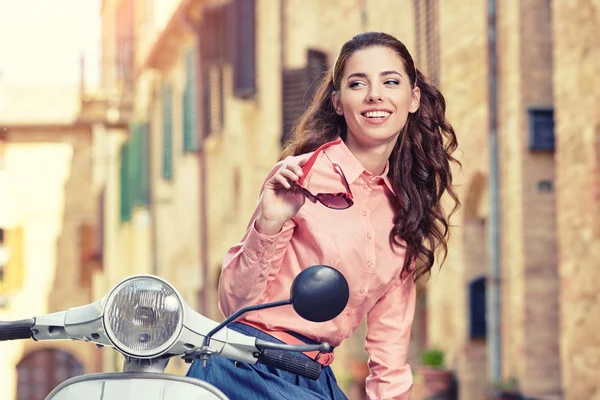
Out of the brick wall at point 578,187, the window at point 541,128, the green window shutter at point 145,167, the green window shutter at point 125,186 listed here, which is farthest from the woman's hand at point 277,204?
the green window shutter at point 125,186

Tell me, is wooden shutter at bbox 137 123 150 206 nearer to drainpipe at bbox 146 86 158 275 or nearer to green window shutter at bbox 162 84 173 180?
drainpipe at bbox 146 86 158 275

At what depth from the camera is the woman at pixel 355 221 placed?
115 inches

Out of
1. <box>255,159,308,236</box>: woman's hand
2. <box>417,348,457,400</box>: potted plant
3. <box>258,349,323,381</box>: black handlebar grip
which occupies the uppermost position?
<box>255,159,308,236</box>: woman's hand

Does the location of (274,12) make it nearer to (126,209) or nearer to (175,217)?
(175,217)

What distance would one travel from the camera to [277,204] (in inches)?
114

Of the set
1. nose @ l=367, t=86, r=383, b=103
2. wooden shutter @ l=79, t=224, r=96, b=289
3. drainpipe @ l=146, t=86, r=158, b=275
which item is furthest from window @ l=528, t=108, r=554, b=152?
wooden shutter @ l=79, t=224, r=96, b=289

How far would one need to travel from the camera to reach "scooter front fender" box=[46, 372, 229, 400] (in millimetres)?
2498

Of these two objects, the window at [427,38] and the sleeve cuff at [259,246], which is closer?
the sleeve cuff at [259,246]

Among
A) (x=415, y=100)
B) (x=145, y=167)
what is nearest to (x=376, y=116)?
(x=415, y=100)

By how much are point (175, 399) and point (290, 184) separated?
1.85ft

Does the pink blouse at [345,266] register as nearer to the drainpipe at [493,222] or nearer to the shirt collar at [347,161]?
the shirt collar at [347,161]

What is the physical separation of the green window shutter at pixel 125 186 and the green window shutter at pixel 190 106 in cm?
696

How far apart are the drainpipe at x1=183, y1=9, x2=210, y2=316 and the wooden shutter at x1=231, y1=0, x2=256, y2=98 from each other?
253cm

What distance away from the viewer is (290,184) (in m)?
2.84
